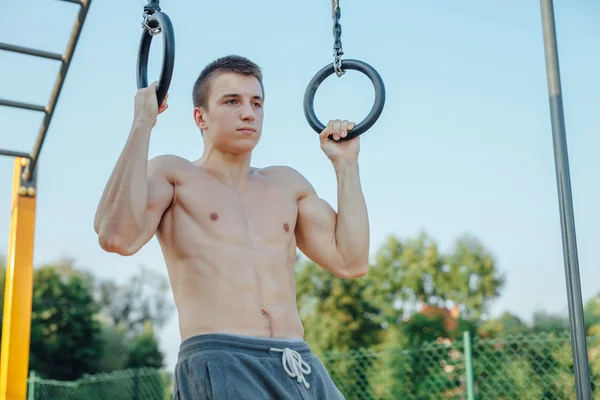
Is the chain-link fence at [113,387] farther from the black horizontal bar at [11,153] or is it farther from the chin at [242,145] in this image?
the chin at [242,145]

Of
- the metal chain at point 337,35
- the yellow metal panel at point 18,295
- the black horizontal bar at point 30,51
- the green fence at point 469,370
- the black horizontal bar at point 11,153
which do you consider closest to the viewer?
the metal chain at point 337,35

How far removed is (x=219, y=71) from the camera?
2055 mm

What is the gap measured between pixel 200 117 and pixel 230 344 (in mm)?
690

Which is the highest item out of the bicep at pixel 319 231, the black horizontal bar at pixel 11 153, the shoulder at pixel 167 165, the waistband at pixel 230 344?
the black horizontal bar at pixel 11 153

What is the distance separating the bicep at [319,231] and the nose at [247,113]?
0.31m

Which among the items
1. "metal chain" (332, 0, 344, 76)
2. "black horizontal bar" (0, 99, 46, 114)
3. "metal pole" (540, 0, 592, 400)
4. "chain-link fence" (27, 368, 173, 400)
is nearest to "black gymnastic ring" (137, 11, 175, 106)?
"metal chain" (332, 0, 344, 76)

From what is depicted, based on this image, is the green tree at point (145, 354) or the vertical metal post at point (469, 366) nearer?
the vertical metal post at point (469, 366)

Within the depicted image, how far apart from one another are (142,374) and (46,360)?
6685 millimetres

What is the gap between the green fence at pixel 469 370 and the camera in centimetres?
447

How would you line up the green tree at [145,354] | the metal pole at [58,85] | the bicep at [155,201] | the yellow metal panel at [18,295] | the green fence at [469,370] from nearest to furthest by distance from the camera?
1. the bicep at [155,201]
2. the metal pole at [58,85]
3. the yellow metal panel at [18,295]
4. the green fence at [469,370]
5. the green tree at [145,354]

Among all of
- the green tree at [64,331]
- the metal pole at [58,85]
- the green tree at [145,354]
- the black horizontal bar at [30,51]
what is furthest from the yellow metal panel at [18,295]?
the green tree at [145,354]

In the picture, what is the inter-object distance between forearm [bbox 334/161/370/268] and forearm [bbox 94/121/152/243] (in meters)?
0.61

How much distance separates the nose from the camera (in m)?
1.99

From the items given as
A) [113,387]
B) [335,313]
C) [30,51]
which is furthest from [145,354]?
[30,51]
